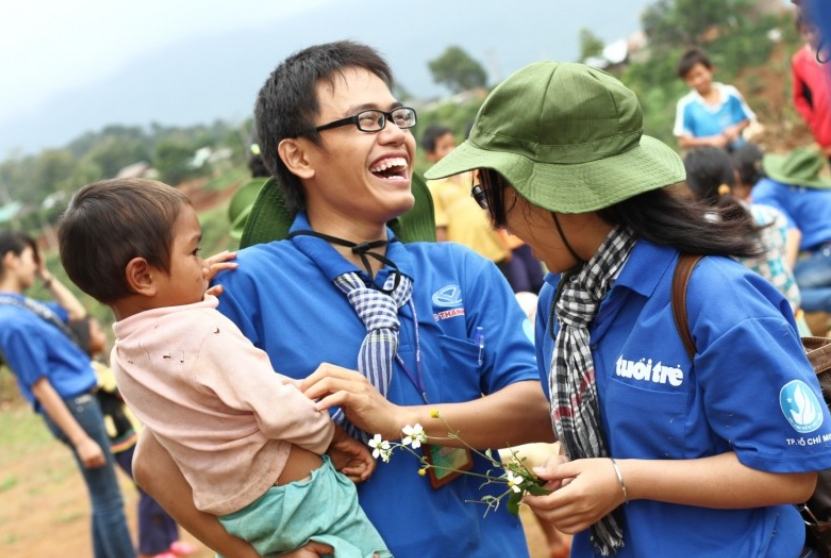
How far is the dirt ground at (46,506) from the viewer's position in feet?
Result: 25.5

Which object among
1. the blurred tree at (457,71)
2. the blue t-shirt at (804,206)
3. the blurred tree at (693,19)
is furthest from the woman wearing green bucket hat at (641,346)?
the blurred tree at (457,71)

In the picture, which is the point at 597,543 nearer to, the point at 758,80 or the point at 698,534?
the point at 698,534

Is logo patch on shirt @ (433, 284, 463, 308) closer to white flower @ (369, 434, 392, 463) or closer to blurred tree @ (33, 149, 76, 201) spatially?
white flower @ (369, 434, 392, 463)

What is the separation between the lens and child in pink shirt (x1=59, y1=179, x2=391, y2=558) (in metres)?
1.87

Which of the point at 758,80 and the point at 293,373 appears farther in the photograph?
the point at 758,80

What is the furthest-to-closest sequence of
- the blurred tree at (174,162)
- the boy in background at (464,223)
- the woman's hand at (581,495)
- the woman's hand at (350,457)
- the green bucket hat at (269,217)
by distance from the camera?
the blurred tree at (174,162)
the boy in background at (464,223)
the green bucket hat at (269,217)
the woman's hand at (350,457)
the woman's hand at (581,495)

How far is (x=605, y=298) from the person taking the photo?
182cm

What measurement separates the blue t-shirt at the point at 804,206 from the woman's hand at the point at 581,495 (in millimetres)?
4072

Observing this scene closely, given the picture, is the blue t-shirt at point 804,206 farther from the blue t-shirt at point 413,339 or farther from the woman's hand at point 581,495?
the woman's hand at point 581,495

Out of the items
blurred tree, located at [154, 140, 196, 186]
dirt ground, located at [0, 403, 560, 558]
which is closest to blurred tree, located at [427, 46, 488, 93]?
blurred tree, located at [154, 140, 196, 186]

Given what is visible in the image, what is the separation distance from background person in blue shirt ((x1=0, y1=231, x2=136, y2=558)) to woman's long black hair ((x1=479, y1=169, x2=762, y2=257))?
4115 millimetres

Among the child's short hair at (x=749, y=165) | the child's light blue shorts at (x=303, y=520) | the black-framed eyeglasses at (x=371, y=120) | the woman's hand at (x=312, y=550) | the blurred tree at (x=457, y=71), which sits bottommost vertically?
the blurred tree at (x=457, y=71)

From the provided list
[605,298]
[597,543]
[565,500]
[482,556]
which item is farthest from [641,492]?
[482,556]

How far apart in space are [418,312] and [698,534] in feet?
2.84
